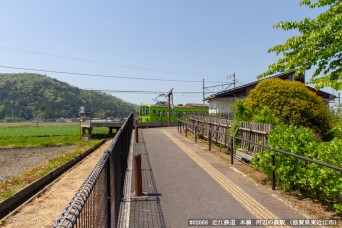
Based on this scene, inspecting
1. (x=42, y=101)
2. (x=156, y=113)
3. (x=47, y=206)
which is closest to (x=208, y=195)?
(x=47, y=206)

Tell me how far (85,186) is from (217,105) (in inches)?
1204

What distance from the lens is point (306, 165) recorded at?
→ 655 centimetres

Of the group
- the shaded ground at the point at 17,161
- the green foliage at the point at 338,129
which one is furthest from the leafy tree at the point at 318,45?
the shaded ground at the point at 17,161

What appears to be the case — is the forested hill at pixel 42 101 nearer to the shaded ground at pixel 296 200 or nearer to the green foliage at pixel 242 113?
the green foliage at pixel 242 113

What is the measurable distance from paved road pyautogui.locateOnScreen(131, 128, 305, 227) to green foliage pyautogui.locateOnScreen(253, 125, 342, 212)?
61 centimetres

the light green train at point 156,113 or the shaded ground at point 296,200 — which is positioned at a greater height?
the light green train at point 156,113

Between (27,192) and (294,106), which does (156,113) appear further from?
(27,192)

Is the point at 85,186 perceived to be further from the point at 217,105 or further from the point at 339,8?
the point at 217,105

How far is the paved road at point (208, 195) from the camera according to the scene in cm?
578

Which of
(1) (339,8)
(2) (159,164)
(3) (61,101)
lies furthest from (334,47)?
(3) (61,101)

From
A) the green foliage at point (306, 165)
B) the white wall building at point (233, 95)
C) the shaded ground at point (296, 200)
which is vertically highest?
the white wall building at point (233, 95)

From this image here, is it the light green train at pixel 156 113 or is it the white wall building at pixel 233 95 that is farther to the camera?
the light green train at pixel 156 113

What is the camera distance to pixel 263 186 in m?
7.75

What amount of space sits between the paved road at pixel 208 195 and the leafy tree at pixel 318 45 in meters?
3.83
